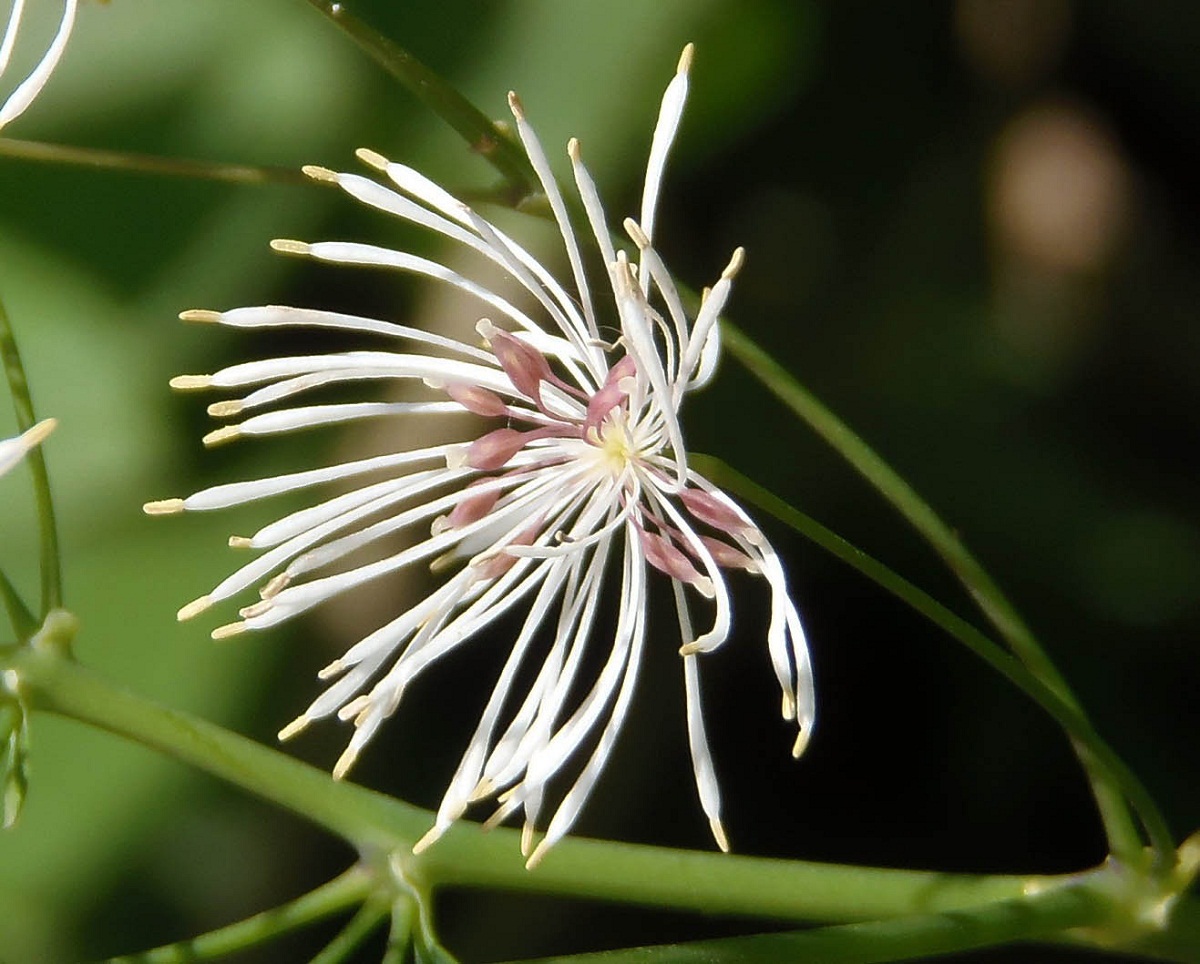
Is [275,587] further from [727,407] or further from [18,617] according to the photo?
[727,407]

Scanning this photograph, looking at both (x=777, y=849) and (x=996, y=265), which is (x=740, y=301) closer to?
(x=996, y=265)

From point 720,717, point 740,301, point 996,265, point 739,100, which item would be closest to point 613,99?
point 739,100

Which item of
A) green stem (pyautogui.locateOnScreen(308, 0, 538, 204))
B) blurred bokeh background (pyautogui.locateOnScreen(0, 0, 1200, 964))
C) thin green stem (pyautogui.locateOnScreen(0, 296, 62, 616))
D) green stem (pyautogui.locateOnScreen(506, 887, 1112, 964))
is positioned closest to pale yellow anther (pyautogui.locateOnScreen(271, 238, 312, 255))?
green stem (pyautogui.locateOnScreen(308, 0, 538, 204))

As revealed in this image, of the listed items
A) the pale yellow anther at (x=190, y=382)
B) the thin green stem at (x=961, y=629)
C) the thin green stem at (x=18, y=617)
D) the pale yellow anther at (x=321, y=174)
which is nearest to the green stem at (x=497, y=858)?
the thin green stem at (x=18, y=617)

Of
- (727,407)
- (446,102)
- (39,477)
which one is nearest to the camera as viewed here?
(446,102)

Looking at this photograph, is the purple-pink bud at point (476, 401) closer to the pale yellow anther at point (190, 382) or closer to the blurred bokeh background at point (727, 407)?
the pale yellow anther at point (190, 382)

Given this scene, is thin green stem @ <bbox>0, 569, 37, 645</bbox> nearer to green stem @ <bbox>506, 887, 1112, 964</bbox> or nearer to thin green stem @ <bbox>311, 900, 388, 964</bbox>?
thin green stem @ <bbox>311, 900, 388, 964</bbox>

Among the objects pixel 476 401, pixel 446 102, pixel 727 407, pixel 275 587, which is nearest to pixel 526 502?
pixel 476 401
